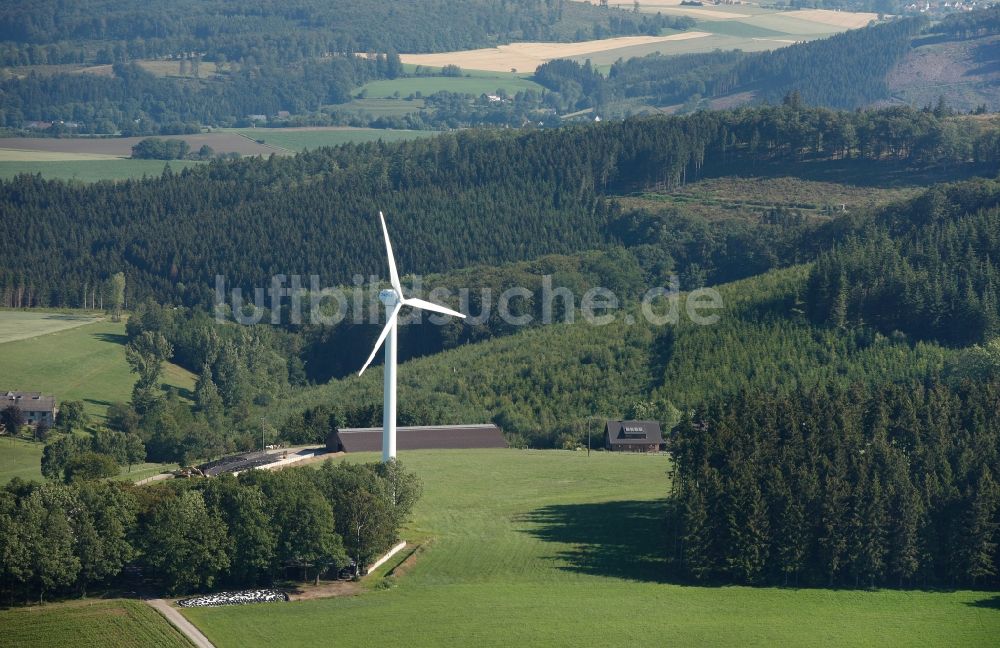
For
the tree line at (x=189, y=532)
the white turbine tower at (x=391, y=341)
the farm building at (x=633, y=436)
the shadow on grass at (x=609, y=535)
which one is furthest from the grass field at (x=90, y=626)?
the farm building at (x=633, y=436)

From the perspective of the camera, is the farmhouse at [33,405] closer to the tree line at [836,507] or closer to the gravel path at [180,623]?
the gravel path at [180,623]

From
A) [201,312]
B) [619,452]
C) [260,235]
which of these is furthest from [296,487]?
[260,235]

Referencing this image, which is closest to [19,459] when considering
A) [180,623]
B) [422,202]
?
[180,623]

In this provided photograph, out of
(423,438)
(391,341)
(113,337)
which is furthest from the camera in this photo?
(113,337)

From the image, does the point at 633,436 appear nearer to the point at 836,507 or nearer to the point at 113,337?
the point at 836,507

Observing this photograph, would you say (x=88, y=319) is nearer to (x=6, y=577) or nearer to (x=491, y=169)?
(x=491, y=169)

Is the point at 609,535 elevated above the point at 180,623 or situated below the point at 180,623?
above

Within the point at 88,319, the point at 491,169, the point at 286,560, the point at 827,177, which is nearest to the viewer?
the point at 286,560
